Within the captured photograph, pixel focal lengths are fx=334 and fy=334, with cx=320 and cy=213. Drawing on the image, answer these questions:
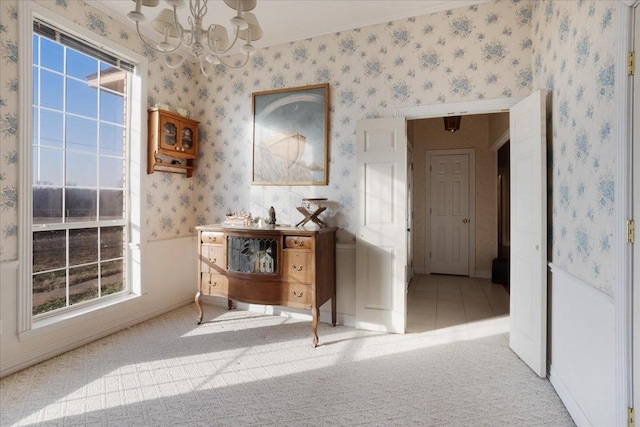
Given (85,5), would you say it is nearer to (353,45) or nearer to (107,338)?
(353,45)

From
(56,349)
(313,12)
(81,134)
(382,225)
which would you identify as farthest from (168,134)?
(382,225)

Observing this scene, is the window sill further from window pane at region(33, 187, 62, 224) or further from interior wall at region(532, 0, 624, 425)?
interior wall at region(532, 0, 624, 425)

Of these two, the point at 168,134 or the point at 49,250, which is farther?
the point at 168,134

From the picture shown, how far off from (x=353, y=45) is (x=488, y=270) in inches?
170

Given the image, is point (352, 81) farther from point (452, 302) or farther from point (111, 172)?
point (452, 302)

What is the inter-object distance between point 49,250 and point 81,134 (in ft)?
3.48

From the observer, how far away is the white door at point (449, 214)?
5836mm

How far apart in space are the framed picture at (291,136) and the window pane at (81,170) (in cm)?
155

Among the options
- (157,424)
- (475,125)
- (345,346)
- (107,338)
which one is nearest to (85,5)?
(107,338)

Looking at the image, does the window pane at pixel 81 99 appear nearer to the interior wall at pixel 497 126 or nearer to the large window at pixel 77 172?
the large window at pixel 77 172

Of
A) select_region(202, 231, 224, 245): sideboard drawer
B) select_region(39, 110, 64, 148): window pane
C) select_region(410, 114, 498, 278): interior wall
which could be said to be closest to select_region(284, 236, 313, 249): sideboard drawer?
select_region(202, 231, 224, 245): sideboard drawer

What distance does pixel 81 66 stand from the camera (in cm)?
302

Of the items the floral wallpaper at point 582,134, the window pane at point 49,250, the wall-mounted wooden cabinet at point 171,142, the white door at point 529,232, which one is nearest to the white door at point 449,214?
the white door at point 529,232

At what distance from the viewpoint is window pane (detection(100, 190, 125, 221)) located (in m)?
3.28
